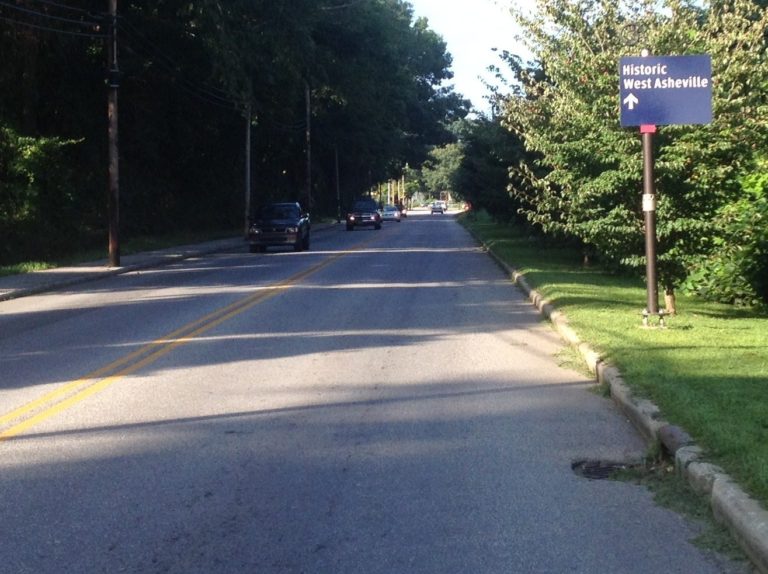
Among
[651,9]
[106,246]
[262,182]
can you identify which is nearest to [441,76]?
[262,182]

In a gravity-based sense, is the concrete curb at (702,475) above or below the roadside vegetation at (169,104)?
below

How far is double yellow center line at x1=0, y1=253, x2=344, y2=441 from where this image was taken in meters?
9.60

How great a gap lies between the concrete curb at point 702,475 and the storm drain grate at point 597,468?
0.39 meters

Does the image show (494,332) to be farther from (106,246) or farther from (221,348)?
(106,246)

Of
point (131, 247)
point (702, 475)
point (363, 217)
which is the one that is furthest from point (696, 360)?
point (363, 217)

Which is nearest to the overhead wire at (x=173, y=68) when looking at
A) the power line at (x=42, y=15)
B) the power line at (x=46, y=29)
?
the power line at (x=42, y=15)

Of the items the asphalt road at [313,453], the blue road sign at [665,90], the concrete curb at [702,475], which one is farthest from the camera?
the blue road sign at [665,90]

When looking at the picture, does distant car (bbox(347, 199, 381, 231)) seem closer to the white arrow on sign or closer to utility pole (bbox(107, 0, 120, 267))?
utility pole (bbox(107, 0, 120, 267))

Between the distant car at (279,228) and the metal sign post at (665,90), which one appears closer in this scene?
the metal sign post at (665,90)

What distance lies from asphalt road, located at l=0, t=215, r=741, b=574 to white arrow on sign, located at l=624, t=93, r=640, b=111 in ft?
10.4

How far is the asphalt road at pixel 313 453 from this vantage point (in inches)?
241

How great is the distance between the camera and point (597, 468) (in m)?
7.95

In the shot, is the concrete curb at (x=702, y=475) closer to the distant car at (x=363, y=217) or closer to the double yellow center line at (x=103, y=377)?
the double yellow center line at (x=103, y=377)

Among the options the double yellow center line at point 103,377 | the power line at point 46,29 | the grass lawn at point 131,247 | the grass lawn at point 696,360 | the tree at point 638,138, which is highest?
the power line at point 46,29
